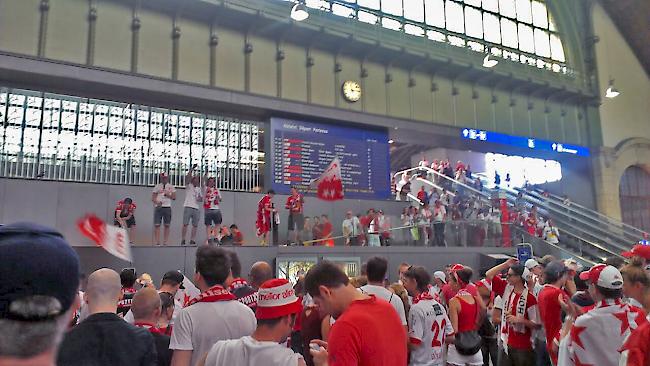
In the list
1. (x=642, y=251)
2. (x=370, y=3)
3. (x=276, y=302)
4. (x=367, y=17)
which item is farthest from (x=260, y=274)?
(x=370, y=3)

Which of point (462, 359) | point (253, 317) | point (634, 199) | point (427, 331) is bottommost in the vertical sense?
point (462, 359)

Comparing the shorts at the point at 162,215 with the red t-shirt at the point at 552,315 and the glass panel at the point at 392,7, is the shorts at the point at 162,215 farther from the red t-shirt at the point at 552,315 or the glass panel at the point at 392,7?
the glass panel at the point at 392,7

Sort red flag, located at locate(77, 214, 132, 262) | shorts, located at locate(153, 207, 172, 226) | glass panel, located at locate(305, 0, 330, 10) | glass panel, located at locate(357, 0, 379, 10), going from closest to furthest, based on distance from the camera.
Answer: red flag, located at locate(77, 214, 132, 262) → shorts, located at locate(153, 207, 172, 226) → glass panel, located at locate(305, 0, 330, 10) → glass panel, located at locate(357, 0, 379, 10)

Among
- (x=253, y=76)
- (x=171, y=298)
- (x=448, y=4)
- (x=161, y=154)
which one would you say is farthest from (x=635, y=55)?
(x=171, y=298)

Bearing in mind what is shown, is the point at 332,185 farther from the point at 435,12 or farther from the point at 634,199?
the point at 634,199

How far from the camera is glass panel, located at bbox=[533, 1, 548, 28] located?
88.4 ft

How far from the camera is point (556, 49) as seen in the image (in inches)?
1065

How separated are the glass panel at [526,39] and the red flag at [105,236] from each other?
25133mm

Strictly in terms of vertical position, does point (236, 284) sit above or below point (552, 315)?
above

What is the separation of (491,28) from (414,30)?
5.29 meters

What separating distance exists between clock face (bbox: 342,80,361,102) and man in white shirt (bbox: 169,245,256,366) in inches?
642

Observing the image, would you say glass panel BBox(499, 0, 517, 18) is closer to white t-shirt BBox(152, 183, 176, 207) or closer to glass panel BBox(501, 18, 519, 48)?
glass panel BBox(501, 18, 519, 48)

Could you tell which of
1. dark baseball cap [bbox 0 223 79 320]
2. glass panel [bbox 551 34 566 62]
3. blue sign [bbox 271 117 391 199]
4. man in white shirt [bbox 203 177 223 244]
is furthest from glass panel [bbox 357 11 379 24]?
dark baseball cap [bbox 0 223 79 320]

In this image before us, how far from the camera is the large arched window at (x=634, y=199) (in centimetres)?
2686
